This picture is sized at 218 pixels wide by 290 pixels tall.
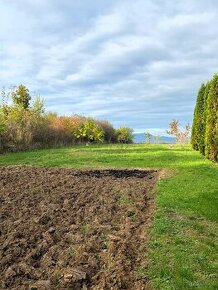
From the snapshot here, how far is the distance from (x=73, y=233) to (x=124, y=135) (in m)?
31.7

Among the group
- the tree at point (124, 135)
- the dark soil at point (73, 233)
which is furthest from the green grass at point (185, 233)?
the tree at point (124, 135)

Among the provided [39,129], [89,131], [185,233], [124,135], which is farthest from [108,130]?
[185,233]

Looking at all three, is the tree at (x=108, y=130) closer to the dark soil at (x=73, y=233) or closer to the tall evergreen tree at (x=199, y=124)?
the tall evergreen tree at (x=199, y=124)

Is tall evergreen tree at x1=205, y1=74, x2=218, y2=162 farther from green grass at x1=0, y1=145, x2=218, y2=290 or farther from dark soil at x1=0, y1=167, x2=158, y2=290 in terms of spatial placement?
dark soil at x1=0, y1=167, x2=158, y2=290

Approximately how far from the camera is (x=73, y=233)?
22.9 feet

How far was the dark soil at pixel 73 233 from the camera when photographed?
17.2 feet

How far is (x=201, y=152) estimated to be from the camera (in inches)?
842

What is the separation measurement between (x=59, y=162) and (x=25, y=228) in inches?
377

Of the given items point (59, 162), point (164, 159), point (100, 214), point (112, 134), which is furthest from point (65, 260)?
point (112, 134)

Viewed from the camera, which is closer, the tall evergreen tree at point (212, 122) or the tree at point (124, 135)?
the tall evergreen tree at point (212, 122)

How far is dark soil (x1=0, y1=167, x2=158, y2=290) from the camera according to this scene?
17.2 feet

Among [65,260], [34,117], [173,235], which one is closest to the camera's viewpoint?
[65,260]

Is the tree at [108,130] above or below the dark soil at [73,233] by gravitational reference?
above

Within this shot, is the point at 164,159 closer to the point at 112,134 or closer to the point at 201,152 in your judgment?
the point at 201,152
